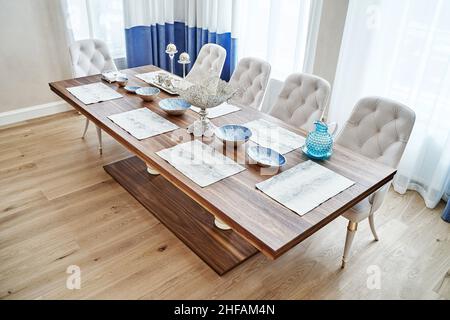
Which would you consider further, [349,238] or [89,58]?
[89,58]

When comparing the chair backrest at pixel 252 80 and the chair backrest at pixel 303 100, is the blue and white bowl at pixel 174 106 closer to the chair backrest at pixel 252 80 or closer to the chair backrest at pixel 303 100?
the chair backrest at pixel 252 80

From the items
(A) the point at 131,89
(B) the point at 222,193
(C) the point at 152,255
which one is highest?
(A) the point at 131,89

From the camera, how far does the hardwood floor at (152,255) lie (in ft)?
6.55

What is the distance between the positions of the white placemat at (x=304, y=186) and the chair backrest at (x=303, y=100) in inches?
28.6

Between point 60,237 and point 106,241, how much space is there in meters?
0.30

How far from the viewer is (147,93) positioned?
2598 mm

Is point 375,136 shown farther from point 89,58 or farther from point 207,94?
point 89,58

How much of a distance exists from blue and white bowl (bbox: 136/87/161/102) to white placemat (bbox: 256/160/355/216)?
1224mm

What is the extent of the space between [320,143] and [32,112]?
10.4 feet

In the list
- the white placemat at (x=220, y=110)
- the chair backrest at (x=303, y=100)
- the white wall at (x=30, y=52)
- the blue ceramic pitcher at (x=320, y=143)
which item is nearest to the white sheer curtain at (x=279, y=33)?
the chair backrest at (x=303, y=100)

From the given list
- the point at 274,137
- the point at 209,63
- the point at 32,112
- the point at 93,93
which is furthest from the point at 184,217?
the point at 32,112

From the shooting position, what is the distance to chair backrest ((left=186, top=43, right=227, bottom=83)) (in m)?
3.24

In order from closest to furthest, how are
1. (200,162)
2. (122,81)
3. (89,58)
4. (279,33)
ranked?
(200,162) → (122,81) → (89,58) → (279,33)
